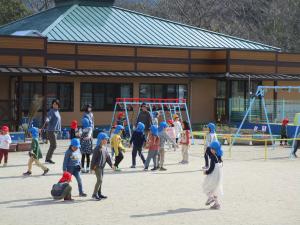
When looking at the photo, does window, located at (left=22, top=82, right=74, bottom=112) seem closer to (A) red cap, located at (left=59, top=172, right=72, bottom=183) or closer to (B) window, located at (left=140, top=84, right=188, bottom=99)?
(B) window, located at (left=140, top=84, right=188, bottom=99)

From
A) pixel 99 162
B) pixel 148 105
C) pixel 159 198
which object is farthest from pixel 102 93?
pixel 159 198

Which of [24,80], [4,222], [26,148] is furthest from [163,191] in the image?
[24,80]

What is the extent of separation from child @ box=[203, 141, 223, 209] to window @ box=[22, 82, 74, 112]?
806 inches

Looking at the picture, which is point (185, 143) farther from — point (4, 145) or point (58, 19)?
point (58, 19)

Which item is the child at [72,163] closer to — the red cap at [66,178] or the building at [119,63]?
the red cap at [66,178]

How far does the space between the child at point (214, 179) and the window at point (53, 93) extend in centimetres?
2047

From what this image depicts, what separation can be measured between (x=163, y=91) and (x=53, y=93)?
6555mm

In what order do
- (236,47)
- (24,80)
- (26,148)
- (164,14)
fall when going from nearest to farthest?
(26,148), (24,80), (236,47), (164,14)

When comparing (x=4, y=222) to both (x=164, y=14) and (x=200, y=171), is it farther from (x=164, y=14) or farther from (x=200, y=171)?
(x=164, y=14)

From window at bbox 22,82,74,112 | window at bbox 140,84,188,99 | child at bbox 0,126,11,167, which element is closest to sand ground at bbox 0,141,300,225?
child at bbox 0,126,11,167

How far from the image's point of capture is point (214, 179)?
557 inches

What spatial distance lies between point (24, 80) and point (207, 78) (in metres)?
10.6

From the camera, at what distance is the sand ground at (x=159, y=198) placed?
41.4ft

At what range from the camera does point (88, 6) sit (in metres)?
40.2
